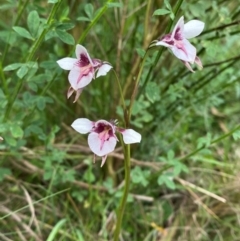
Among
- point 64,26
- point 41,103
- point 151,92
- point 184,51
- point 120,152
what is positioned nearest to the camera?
point 184,51

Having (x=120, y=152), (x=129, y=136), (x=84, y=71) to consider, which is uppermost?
(x=84, y=71)

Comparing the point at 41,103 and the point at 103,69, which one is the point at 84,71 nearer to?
the point at 103,69

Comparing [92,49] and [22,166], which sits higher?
[92,49]

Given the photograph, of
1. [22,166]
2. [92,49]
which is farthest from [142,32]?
[22,166]

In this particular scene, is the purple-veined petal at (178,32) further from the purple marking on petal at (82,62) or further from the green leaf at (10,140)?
the green leaf at (10,140)

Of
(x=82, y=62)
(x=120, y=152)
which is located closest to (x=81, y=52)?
(x=82, y=62)

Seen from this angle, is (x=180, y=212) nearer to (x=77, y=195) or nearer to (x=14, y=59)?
(x=77, y=195)

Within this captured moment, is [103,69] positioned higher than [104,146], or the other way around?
[103,69]

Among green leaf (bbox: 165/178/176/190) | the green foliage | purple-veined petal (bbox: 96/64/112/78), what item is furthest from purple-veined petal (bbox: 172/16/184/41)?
green leaf (bbox: 165/178/176/190)
